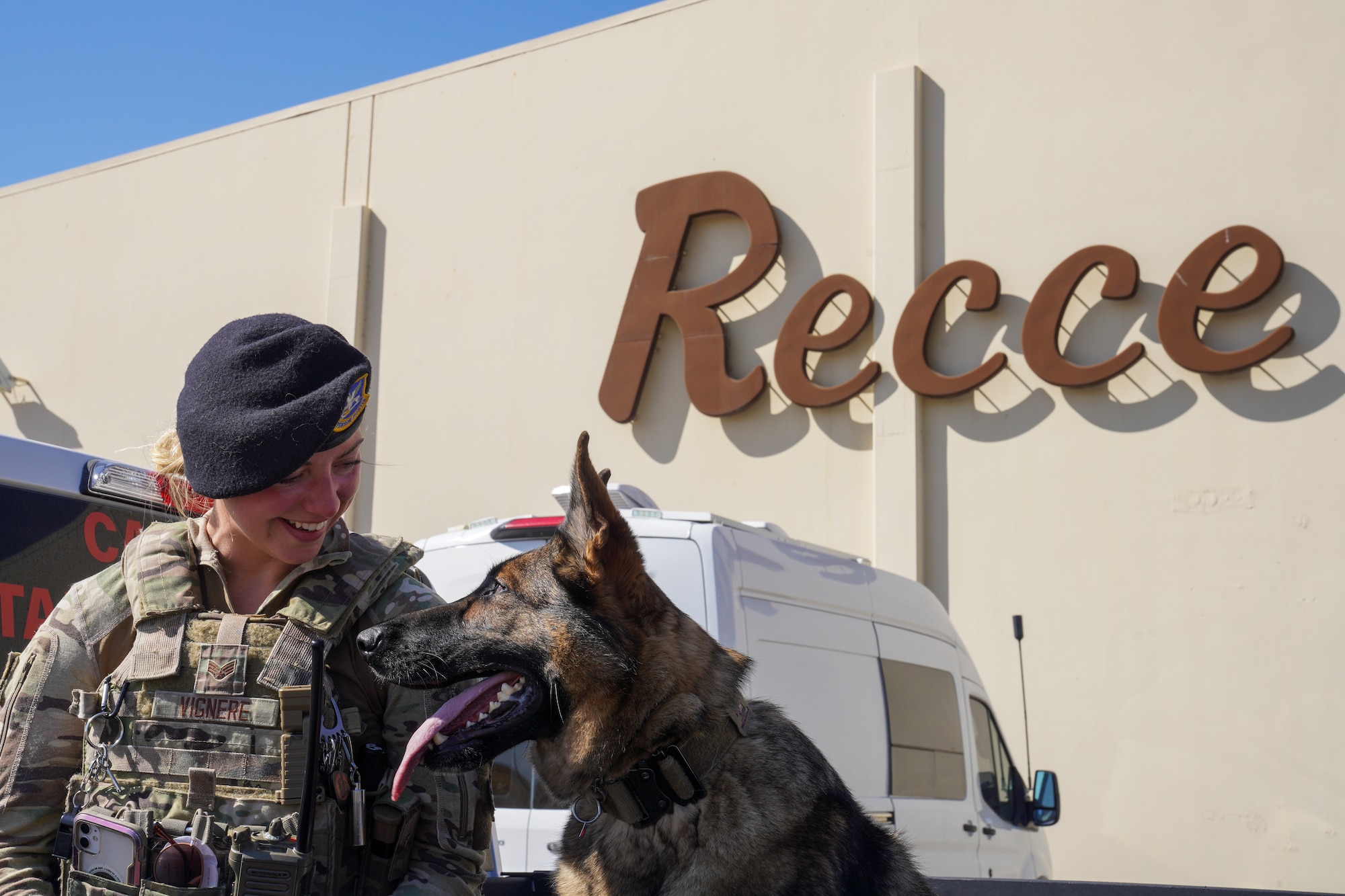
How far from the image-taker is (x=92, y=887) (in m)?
1.96

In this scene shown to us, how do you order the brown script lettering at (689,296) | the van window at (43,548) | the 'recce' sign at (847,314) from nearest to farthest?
1. the van window at (43,548)
2. the 'recce' sign at (847,314)
3. the brown script lettering at (689,296)

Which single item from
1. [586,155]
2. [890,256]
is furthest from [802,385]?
[586,155]

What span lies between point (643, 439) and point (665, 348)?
3.39 ft

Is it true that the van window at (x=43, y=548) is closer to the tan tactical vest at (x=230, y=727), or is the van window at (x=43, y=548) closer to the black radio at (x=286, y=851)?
the tan tactical vest at (x=230, y=727)

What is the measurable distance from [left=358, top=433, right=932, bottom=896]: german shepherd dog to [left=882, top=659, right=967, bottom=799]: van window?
8.70ft

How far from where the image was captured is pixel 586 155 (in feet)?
43.1

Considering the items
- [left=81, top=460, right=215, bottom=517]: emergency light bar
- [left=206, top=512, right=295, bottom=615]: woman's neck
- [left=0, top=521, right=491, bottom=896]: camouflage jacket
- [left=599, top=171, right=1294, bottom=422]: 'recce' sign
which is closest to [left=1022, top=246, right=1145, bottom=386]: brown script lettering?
[left=599, top=171, right=1294, bottom=422]: 'recce' sign

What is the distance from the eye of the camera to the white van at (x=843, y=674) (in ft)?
14.2

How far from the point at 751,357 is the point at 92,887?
33.4ft

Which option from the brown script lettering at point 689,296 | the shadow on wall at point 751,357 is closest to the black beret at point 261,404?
the shadow on wall at point 751,357

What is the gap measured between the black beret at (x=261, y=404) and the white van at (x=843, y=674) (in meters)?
1.85

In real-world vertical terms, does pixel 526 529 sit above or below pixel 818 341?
below

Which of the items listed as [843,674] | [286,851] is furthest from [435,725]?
[843,674]

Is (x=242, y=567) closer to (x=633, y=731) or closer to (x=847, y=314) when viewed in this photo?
(x=633, y=731)
